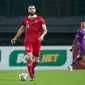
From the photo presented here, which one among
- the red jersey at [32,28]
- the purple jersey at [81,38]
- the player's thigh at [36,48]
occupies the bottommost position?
the purple jersey at [81,38]

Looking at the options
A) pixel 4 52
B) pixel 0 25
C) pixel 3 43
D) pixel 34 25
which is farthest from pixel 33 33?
pixel 0 25

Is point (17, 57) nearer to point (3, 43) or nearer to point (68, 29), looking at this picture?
point (3, 43)

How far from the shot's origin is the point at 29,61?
509 inches

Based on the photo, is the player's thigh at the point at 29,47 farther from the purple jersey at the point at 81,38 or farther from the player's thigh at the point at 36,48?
the purple jersey at the point at 81,38

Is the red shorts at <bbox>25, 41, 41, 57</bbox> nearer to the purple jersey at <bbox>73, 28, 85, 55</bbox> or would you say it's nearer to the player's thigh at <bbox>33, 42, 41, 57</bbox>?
the player's thigh at <bbox>33, 42, 41, 57</bbox>

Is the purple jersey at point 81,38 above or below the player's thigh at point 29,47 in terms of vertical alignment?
below

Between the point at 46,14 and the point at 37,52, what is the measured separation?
594 inches

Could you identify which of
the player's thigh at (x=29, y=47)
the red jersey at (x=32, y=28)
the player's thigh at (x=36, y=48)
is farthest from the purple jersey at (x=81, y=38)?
the player's thigh at (x=29, y=47)

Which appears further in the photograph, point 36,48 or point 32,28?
point 36,48

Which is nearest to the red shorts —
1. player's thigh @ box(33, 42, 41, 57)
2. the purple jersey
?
player's thigh @ box(33, 42, 41, 57)

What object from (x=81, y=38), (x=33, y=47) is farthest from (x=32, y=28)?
(x=81, y=38)

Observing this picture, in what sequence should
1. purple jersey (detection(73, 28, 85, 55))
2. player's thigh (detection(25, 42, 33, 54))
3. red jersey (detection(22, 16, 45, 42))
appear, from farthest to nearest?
purple jersey (detection(73, 28, 85, 55)), red jersey (detection(22, 16, 45, 42)), player's thigh (detection(25, 42, 33, 54))

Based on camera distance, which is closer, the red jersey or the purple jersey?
the red jersey

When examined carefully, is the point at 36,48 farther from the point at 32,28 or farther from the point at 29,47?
the point at 32,28
